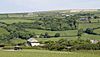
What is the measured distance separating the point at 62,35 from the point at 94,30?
1443 centimetres

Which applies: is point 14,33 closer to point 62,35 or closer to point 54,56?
point 62,35

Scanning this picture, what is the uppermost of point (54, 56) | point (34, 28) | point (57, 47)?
point (54, 56)

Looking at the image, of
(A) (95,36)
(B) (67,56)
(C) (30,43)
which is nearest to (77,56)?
(B) (67,56)

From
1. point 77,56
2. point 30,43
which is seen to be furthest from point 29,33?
point 77,56

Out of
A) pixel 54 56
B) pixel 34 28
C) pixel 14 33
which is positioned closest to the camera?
pixel 54 56

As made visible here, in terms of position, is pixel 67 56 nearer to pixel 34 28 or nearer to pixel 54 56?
pixel 54 56

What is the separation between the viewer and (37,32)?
382ft

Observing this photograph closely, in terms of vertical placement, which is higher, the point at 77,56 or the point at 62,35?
the point at 77,56

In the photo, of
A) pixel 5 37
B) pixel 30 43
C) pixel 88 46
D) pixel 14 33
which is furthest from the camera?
pixel 14 33

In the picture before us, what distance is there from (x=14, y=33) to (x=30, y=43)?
24.0 metres

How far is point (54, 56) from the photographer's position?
4456 cm

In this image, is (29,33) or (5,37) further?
(29,33)

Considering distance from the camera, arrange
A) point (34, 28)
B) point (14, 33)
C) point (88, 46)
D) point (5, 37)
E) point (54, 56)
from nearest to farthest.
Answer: point (54, 56) → point (88, 46) → point (5, 37) → point (14, 33) → point (34, 28)

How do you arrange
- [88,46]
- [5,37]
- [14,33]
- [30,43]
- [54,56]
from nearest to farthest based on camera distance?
1. [54,56]
2. [88,46]
3. [30,43]
4. [5,37]
5. [14,33]
